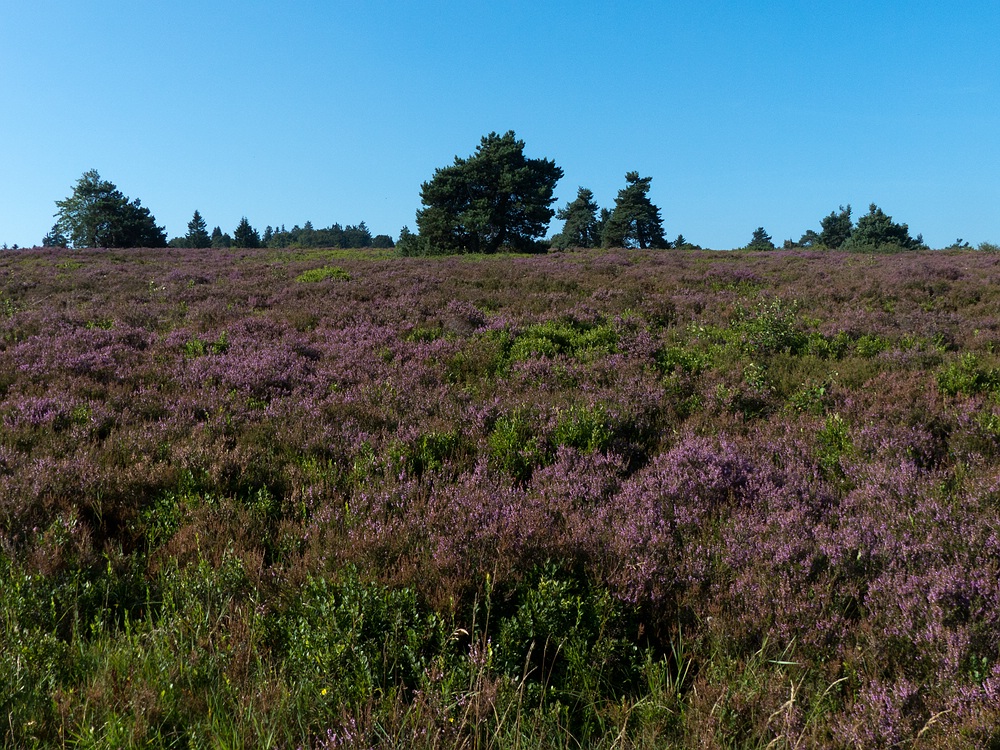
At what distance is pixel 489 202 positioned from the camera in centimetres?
4172

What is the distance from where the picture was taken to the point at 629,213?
6294 centimetres

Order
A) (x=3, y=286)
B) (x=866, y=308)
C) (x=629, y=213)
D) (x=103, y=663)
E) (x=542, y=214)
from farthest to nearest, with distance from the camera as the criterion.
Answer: (x=629, y=213)
(x=542, y=214)
(x=3, y=286)
(x=866, y=308)
(x=103, y=663)

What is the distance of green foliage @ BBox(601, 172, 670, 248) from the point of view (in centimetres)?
6303

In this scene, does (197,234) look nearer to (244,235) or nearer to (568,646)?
(244,235)

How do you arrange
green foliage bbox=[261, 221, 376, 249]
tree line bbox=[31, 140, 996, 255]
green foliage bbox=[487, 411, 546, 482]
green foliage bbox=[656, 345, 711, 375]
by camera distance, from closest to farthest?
green foliage bbox=[487, 411, 546, 482]
green foliage bbox=[656, 345, 711, 375]
tree line bbox=[31, 140, 996, 255]
green foliage bbox=[261, 221, 376, 249]

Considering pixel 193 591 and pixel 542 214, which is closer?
pixel 193 591

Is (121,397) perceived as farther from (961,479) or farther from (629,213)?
(629,213)

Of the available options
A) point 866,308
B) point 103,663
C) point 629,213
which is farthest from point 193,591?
point 629,213

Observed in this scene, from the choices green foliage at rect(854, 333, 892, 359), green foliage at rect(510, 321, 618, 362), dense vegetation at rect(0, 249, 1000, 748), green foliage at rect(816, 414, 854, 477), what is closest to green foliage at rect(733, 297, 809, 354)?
dense vegetation at rect(0, 249, 1000, 748)

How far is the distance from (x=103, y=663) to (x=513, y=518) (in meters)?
2.45

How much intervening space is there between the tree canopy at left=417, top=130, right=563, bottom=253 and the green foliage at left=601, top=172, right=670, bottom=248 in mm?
22821

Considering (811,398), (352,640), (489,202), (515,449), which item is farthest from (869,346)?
(489,202)

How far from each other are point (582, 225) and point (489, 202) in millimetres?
37908

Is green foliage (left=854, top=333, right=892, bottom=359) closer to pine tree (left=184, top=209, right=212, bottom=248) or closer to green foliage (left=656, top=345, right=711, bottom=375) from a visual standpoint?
green foliage (left=656, top=345, right=711, bottom=375)
